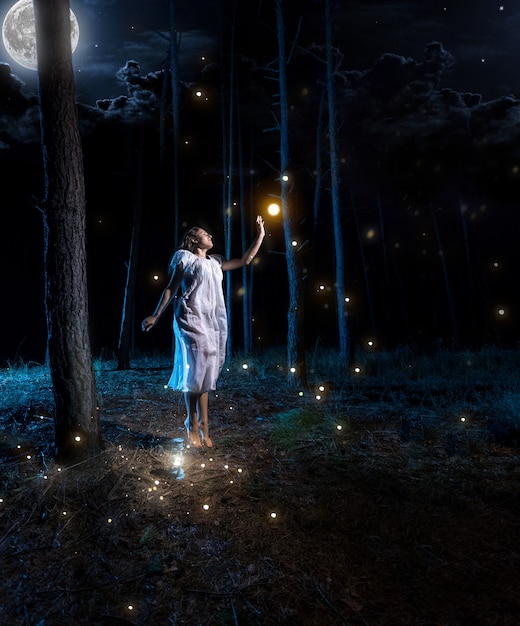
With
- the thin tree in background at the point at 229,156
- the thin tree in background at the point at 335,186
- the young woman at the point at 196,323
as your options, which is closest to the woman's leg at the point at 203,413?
the young woman at the point at 196,323

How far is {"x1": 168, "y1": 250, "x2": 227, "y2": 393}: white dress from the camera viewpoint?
17.2ft

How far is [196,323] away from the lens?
5277mm

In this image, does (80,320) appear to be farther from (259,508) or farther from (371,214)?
(371,214)

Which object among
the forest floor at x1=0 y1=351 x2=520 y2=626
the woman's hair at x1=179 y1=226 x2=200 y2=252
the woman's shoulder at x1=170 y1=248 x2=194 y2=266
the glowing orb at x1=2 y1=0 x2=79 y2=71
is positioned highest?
the glowing orb at x1=2 y1=0 x2=79 y2=71

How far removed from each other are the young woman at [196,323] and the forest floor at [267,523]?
1.78 feet

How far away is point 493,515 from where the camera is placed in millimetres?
3920

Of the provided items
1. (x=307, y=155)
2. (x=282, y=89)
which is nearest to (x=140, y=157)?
(x=282, y=89)

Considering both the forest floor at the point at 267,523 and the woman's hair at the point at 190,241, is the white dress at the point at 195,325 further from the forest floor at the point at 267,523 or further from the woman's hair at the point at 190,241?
the forest floor at the point at 267,523

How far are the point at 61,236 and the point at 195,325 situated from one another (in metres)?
1.64

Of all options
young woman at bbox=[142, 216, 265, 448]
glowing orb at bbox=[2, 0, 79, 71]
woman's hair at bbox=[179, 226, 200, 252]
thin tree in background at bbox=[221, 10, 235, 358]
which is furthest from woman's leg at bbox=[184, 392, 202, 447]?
thin tree in background at bbox=[221, 10, 235, 358]

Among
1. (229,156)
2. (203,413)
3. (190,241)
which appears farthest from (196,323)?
(229,156)

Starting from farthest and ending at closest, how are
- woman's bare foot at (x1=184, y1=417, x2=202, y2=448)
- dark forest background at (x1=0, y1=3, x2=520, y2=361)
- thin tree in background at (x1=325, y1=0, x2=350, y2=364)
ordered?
dark forest background at (x1=0, y1=3, x2=520, y2=361)
thin tree in background at (x1=325, y1=0, x2=350, y2=364)
woman's bare foot at (x1=184, y1=417, x2=202, y2=448)

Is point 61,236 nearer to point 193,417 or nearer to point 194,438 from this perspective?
point 193,417

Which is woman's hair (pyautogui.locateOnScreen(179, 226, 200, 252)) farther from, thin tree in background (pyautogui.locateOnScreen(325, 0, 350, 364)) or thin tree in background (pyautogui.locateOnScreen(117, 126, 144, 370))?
thin tree in background (pyautogui.locateOnScreen(117, 126, 144, 370))
